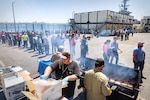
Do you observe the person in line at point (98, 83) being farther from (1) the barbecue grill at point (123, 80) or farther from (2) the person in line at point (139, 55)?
(2) the person in line at point (139, 55)

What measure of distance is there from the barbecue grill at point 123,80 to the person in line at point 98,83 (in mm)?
533

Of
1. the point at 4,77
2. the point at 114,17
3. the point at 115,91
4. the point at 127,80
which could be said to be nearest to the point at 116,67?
the point at 127,80

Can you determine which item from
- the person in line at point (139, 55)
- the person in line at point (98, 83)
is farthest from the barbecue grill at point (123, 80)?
the person in line at point (139, 55)

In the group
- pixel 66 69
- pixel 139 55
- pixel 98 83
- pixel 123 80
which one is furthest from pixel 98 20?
pixel 98 83

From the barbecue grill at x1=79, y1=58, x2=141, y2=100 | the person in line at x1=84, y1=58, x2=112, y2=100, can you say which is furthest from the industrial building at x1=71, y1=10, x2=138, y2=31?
the person in line at x1=84, y1=58, x2=112, y2=100

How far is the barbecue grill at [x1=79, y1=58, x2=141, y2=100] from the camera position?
125 inches

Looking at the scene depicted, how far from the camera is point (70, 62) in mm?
2898

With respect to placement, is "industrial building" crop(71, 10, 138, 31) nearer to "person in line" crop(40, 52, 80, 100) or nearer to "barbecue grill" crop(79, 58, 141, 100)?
"barbecue grill" crop(79, 58, 141, 100)

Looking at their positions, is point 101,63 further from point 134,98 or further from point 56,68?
point 134,98

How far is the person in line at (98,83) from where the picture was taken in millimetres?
2491

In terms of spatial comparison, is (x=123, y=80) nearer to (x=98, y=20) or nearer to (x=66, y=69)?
(x=66, y=69)

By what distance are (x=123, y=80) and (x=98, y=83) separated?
8.39ft

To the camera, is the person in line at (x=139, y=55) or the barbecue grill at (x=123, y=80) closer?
the barbecue grill at (x=123, y=80)

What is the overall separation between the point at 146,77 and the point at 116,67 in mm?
2595
